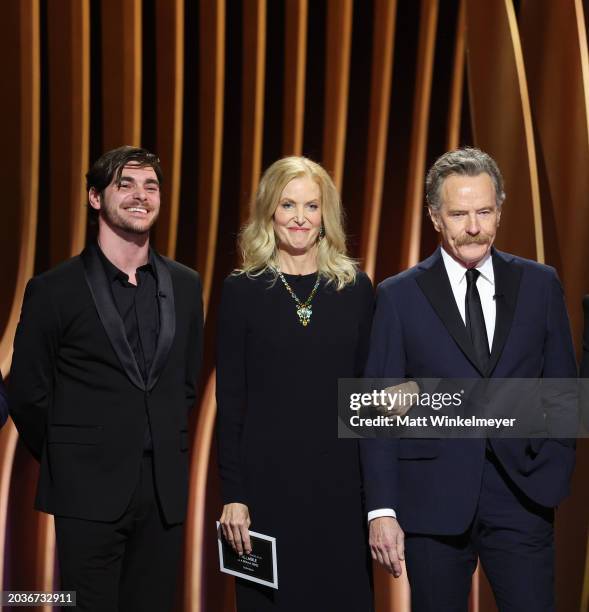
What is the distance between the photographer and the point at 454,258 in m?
2.17

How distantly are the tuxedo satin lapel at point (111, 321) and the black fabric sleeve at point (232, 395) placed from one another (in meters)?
0.22

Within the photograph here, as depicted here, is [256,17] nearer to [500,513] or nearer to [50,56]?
[50,56]

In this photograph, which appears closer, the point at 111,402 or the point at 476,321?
the point at 476,321

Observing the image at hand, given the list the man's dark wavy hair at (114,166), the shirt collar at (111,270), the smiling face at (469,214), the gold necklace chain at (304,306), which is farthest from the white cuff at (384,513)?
the man's dark wavy hair at (114,166)

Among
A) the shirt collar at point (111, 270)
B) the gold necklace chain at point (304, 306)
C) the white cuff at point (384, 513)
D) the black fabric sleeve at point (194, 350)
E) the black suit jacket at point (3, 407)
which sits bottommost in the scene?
the white cuff at point (384, 513)

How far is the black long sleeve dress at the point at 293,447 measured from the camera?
2295 millimetres

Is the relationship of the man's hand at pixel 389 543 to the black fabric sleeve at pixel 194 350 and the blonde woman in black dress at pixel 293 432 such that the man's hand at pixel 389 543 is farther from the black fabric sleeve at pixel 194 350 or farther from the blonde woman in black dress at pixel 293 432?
the black fabric sleeve at pixel 194 350

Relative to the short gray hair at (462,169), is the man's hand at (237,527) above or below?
below

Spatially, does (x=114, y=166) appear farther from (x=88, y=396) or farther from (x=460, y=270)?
(x=460, y=270)

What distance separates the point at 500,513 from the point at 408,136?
4.99 ft

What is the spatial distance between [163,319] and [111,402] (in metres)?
0.26

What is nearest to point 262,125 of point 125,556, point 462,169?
point 462,169

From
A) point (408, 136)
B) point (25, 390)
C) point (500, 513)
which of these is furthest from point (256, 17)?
point (500, 513)

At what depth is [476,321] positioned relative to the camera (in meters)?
2.12
